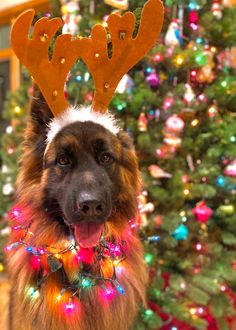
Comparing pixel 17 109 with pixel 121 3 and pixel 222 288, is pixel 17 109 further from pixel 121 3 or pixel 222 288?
pixel 222 288

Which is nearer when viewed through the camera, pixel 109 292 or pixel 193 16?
pixel 109 292

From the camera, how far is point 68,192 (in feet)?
4.82

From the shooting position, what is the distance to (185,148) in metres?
2.55

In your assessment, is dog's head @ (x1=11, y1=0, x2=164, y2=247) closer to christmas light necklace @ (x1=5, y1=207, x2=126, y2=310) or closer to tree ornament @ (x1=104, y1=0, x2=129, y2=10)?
christmas light necklace @ (x1=5, y1=207, x2=126, y2=310)

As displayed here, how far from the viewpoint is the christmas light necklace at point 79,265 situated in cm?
157

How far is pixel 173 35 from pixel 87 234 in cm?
155

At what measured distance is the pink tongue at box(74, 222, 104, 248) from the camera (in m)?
1.51

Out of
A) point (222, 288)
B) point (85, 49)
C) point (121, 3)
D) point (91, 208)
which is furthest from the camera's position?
point (222, 288)

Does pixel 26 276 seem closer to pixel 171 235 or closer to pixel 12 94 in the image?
pixel 171 235

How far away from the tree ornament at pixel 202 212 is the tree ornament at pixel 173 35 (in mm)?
1016

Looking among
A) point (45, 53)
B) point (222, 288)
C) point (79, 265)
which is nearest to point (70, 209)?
point (79, 265)

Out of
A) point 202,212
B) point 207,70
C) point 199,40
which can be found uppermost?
point 199,40

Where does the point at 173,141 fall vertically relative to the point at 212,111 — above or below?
below

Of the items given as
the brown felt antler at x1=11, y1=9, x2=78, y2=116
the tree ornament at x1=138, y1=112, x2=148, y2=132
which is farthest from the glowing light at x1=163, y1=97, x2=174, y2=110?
the brown felt antler at x1=11, y1=9, x2=78, y2=116
